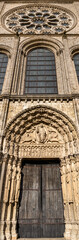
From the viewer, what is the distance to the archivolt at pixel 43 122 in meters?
6.55

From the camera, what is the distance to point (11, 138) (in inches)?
262

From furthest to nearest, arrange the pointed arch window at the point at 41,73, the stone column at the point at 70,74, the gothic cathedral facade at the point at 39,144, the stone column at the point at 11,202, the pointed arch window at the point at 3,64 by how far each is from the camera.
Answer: the pointed arch window at the point at 3,64 < the pointed arch window at the point at 41,73 < the stone column at the point at 70,74 < the gothic cathedral facade at the point at 39,144 < the stone column at the point at 11,202

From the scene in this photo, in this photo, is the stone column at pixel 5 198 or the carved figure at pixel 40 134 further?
the carved figure at pixel 40 134

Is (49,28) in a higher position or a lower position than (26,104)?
higher

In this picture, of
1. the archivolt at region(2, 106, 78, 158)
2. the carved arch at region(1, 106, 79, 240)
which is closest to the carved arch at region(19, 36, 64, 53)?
the archivolt at region(2, 106, 78, 158)

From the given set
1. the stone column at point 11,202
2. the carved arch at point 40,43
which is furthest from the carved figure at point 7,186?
the carved arch at point 40,43

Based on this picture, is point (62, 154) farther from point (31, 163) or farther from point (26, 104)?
point (26, 104)

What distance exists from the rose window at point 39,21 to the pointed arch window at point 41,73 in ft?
12.3

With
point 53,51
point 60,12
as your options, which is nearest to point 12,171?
→ point 53,51

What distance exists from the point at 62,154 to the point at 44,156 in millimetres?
712

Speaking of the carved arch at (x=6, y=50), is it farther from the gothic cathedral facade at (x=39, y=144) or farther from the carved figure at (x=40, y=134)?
the carved figure at (x=40, y=134)

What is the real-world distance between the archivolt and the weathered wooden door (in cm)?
104

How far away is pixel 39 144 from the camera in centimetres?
679

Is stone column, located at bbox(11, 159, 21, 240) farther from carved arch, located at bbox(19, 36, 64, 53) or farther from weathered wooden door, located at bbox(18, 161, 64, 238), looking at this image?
carved arch, located at bbox(19, 36, 64, 53)
